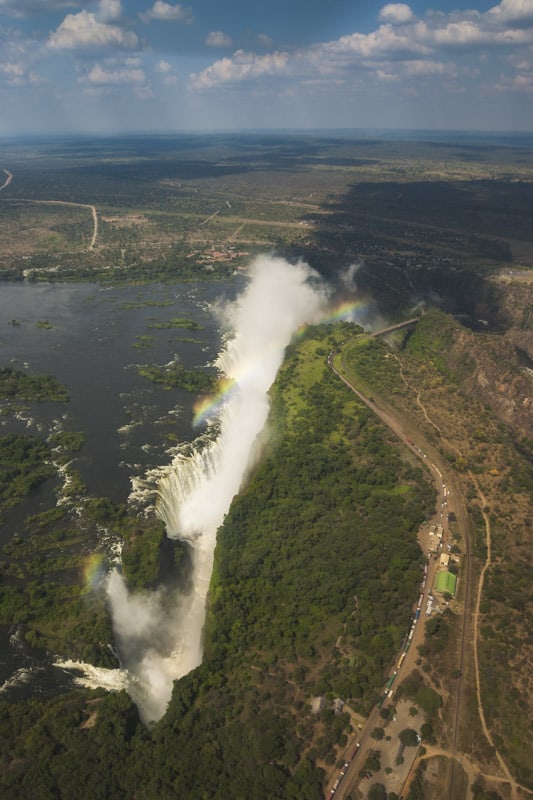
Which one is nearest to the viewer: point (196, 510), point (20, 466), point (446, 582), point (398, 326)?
point (446, 582)

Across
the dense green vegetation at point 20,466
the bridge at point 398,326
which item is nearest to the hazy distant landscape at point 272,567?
the dense green vegetation at point 20,466

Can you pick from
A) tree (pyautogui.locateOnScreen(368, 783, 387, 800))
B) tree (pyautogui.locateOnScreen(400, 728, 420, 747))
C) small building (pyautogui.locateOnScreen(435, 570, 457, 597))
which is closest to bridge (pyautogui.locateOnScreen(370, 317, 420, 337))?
small building (pyautogui.locateOnScreen(435, 570, 457, 597))

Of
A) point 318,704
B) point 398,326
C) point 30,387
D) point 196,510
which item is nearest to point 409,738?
point 318,704

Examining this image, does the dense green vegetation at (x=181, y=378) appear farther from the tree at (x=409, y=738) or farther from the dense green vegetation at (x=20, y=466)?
the tree at (x=409, y=738)

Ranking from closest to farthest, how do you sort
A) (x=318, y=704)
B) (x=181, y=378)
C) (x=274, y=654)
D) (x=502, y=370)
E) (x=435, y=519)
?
1. (x=318, y=704)
2. (x=274, y=654)
3. (x=435, y=519)
4. (x=502, y=370)
5. (x=181, y=378)

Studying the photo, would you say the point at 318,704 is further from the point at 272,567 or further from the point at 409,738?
the point at 272,567

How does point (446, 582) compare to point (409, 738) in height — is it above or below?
above
